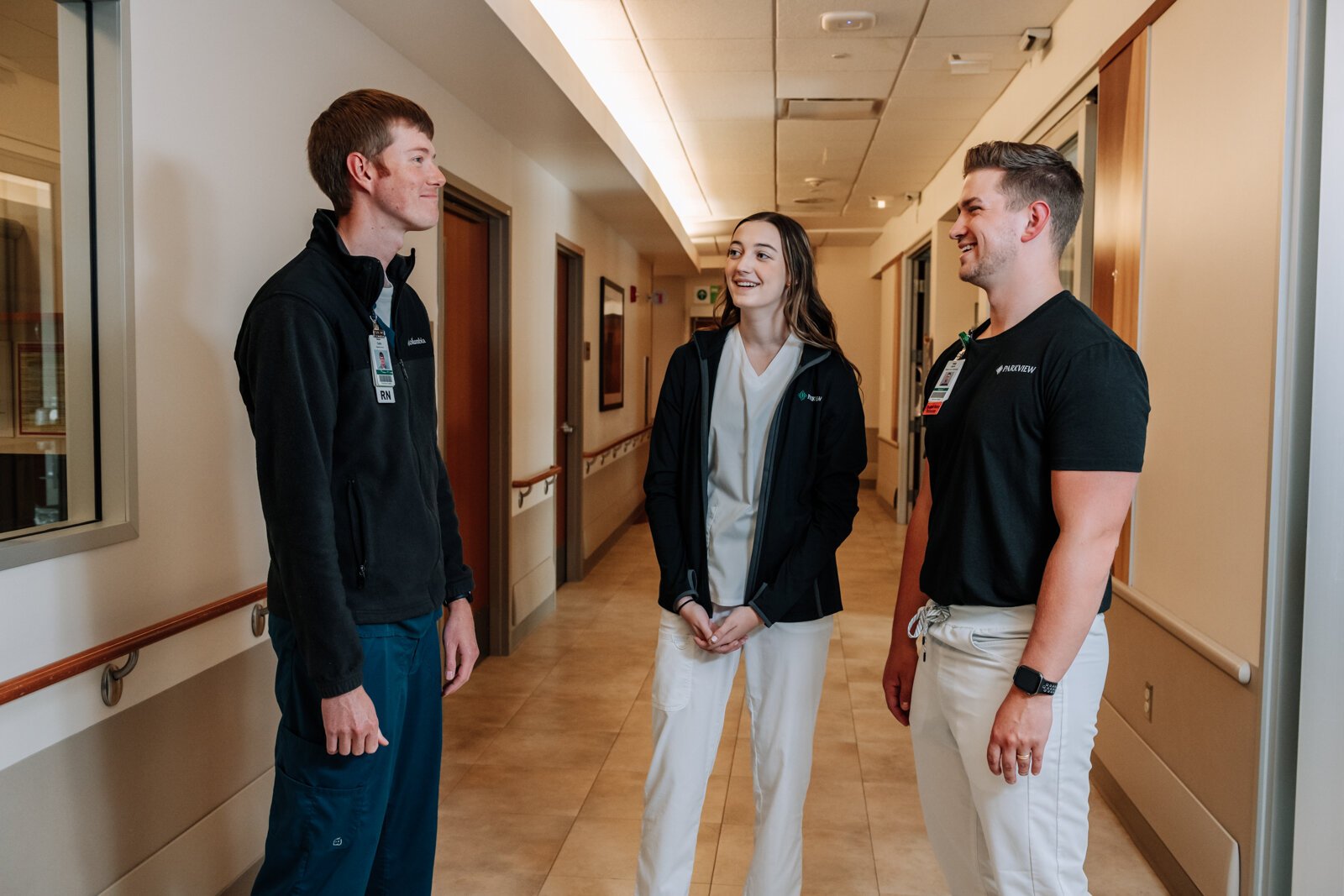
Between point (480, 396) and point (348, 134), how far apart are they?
10.4 ft

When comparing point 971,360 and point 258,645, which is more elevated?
point 971,360

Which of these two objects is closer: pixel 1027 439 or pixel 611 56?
pixel 1027 439

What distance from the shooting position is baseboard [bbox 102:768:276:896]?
2275 millimetres

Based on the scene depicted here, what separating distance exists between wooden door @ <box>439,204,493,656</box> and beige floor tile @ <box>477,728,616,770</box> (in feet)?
2.81

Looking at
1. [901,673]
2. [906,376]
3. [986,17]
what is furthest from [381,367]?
[906,376]

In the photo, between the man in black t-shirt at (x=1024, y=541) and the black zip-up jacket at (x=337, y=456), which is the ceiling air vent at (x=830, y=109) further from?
the black zip-up jacket at (x=337, y=456)

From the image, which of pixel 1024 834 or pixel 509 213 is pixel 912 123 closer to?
pixel 509 213

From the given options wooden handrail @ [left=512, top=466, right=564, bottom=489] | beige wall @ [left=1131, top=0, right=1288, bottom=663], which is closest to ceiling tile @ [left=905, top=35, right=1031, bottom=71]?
beige wall @ [left=1131, top=0, right=1288, bottom=663]

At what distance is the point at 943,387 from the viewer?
1932 millimetres

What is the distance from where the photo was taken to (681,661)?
2219 mm

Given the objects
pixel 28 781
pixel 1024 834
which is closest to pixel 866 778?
pixel 1024 834

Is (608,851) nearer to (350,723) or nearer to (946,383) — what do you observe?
(350,723)

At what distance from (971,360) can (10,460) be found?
5.96ft

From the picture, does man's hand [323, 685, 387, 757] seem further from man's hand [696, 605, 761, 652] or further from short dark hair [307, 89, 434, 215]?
short dark hair [307, 89, 434, 215]
